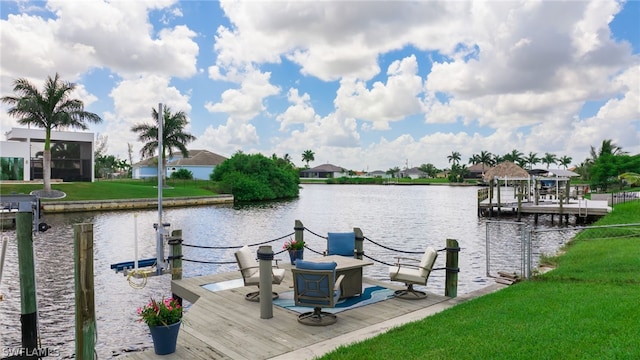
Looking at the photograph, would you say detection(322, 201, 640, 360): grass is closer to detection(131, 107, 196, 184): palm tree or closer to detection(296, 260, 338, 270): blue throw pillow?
detection(296, 260, 338, 270): blue throw pillow

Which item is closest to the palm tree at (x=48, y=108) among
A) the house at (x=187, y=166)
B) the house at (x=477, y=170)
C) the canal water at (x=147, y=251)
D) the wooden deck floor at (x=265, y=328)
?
the canal water at (x=147, y=251)

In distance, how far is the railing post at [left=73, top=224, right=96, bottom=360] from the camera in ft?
18.3

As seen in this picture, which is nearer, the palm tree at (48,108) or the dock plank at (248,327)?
the dock plank at (248,327)

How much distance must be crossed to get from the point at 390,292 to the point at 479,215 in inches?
1150

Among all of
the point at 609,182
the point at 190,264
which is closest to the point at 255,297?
the point at 190,264

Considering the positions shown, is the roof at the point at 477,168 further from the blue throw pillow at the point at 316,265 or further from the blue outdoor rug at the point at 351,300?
the blue throw pillow at the point at 316,265

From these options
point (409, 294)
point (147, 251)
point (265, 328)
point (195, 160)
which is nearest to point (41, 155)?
point (195, 160)

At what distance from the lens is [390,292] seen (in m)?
10.0

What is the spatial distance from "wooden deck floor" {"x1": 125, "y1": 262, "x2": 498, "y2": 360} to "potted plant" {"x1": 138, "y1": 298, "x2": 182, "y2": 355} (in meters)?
0.14

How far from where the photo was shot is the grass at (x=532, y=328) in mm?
5719

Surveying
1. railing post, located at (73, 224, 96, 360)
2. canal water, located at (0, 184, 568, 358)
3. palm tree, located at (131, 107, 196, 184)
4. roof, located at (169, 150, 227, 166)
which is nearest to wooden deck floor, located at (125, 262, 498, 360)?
railing post, located at (73, 224, 96, 360)

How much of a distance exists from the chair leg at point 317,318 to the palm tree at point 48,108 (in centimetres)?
4033

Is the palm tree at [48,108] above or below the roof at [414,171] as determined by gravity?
above

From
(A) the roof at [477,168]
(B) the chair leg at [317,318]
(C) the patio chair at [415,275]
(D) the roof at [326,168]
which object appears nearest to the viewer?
(B) the chair leg at [317,318]
